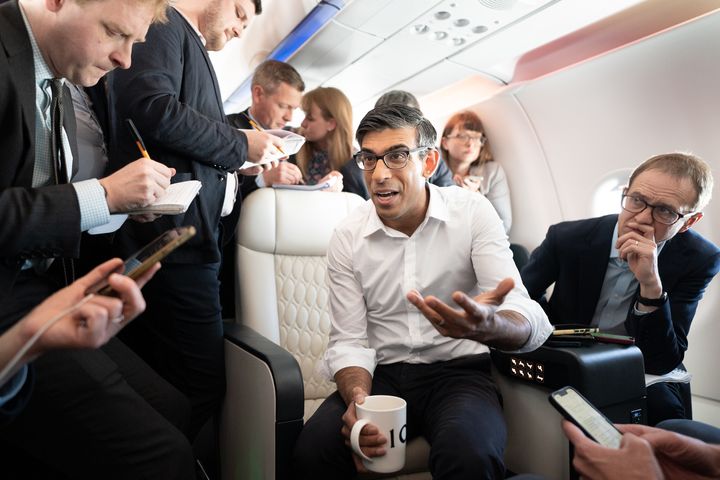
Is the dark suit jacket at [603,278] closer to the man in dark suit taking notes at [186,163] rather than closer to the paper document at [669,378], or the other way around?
the paper document at [669,378]

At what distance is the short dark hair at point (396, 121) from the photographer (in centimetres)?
186

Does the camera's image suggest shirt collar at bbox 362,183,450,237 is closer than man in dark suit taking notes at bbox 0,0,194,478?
No

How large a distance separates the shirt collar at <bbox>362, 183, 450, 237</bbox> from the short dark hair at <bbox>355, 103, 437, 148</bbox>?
204 mm

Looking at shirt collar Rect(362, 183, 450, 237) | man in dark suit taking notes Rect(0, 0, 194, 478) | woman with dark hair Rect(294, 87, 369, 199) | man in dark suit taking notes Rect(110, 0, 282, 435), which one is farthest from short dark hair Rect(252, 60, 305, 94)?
man in dark suit taking notes Rect(0, 0, 194, 478)

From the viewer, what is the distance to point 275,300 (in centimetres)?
224

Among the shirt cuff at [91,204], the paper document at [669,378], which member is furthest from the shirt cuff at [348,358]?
the paper document at [669,378]

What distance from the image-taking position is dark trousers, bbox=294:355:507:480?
4.42 ft

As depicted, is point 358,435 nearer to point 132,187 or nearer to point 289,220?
point 132,187

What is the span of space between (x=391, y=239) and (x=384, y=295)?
8.3 inches

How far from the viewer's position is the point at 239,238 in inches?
87.9

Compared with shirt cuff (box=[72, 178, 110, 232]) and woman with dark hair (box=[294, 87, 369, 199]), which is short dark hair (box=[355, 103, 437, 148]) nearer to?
shirt cuff (box=[72, 178, 110, 232])

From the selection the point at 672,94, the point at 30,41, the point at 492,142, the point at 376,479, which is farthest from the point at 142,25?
the point at 492,142

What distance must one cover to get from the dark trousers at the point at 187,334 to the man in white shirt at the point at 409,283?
46cm

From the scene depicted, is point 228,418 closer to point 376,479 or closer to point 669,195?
point 376,479
